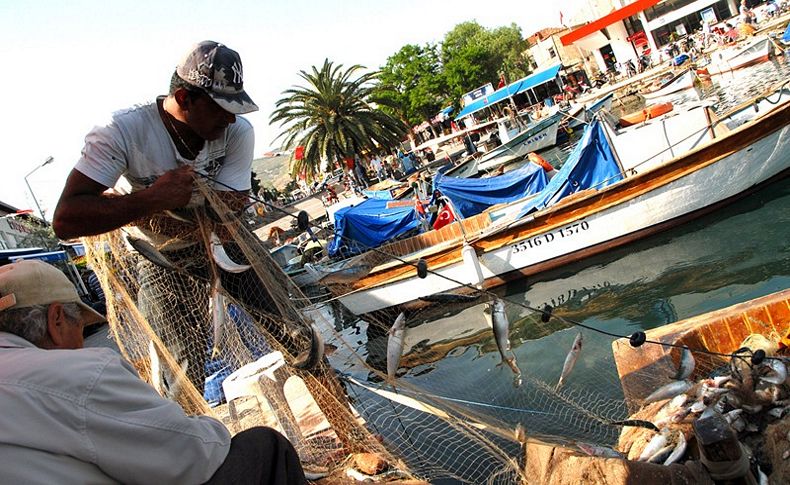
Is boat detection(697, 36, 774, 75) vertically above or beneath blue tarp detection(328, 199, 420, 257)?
beneath

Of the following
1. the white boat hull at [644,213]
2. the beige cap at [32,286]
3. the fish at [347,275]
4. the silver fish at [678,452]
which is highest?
the beige cap at [32,286]

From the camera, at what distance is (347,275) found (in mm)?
15164

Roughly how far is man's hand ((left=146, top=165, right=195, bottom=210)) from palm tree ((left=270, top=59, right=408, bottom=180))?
32.6m

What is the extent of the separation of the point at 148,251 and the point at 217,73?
5.05 feet

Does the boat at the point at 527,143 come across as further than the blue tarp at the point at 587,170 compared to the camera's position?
Answer: Yes

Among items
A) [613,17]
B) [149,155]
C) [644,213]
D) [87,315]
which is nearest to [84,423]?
[87,315]

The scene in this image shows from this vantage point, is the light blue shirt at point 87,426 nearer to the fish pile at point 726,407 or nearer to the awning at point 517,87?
the fish pile at point 726,407

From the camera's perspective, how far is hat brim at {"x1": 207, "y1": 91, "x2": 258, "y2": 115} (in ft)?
11.0

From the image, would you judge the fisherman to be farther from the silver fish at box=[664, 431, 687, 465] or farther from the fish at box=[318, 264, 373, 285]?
the fish at box=[318, 264, 373, 285]

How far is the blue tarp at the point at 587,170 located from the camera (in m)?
13.0

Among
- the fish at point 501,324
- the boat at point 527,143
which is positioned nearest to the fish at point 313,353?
the fish at point 501,324

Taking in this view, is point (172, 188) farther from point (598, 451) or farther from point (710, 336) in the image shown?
point (710, 336)

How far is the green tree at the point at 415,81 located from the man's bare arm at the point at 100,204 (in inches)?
2192

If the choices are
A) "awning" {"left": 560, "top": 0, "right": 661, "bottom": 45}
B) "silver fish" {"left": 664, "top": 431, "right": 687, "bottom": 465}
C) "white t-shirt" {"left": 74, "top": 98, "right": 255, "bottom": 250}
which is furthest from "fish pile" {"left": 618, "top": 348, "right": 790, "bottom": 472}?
"awning" {"left": 560, "top": 0, "right": 661, "bottom": 45}
